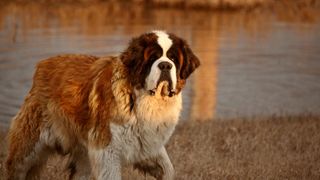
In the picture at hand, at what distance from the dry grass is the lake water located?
4.43ft

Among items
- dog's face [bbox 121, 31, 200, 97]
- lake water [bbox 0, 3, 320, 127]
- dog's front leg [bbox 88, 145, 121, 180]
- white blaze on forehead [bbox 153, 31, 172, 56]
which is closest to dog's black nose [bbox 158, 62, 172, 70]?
dog's face [bbox 121, 31, 200, 97]

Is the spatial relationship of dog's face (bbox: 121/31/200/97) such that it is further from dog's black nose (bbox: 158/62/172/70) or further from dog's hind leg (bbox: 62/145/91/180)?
dog's hind leg (bbox: 62/145/91/180)

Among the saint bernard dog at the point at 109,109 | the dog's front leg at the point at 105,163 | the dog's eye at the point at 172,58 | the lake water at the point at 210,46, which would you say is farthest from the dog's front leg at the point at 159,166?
the lake water at the point at 210,46

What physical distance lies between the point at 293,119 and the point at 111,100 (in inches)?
223

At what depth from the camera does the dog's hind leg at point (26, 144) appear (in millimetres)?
7164

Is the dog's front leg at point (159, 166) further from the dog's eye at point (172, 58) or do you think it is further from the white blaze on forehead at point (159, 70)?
the dog's eye at point (172, 58)

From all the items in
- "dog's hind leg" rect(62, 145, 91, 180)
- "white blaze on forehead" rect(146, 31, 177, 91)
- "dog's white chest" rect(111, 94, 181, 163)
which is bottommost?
"dog's hind leg" rect(62, 145, 91, 180)

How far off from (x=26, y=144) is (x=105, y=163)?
3.48ft

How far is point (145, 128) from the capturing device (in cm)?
651

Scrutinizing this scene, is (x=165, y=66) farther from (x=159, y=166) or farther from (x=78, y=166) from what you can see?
(x=78, y=166)

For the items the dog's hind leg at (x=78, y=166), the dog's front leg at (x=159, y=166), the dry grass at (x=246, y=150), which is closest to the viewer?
the dog's front leg at (x=159, y=166)

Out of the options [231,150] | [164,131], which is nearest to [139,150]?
[164,131]

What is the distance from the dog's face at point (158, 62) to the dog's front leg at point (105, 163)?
661mm

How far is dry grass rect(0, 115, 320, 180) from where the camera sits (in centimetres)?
844
